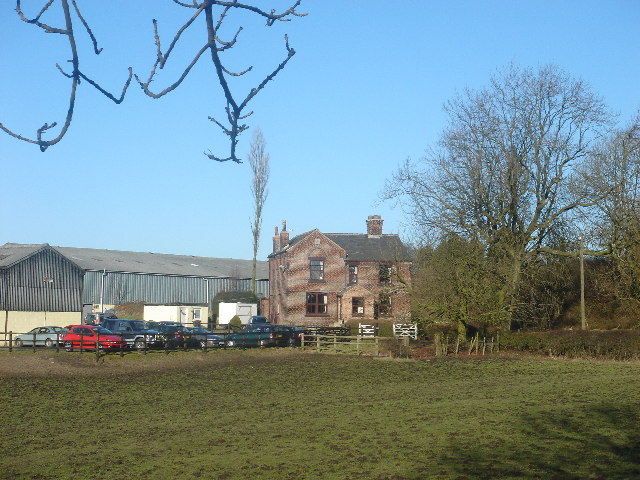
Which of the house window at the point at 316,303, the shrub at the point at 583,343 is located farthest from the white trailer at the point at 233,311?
the shrub at the point at 583,343

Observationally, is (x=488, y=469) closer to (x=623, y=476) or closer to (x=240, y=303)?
(x=623, y=476)

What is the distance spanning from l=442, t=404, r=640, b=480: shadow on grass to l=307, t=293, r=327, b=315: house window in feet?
173

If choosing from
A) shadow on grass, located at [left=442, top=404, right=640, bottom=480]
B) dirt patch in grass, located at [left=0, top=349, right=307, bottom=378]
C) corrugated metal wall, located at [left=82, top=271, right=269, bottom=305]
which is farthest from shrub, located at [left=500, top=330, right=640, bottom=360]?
corrugated metal wall, located at [left=82, top=271, right=269, bottom=305]

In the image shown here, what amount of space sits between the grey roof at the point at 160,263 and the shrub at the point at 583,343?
4482cm

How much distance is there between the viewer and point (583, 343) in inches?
1531

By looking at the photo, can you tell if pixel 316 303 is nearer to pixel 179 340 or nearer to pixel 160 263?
pixel 160 263

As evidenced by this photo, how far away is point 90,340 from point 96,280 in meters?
35.7

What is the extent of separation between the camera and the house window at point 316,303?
70062 millimetres

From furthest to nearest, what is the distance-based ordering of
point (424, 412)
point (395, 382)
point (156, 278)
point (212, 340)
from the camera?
1. point (156, 278)
2. point (212, 340)
3. point (395, 382)
4. point (424, 412)

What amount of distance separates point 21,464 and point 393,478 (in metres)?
7.13

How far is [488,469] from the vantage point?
12203 mm

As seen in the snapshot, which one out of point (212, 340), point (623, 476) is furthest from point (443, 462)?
point (212, 340)

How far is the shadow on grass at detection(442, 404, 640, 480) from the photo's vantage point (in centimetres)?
1188

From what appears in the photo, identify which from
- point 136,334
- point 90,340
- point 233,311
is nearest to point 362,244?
point 233,311
